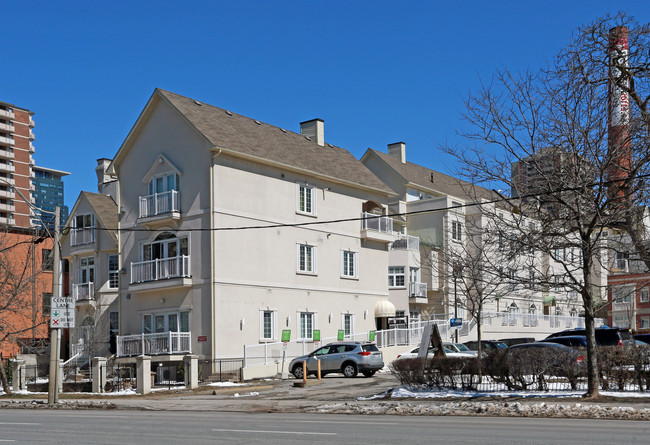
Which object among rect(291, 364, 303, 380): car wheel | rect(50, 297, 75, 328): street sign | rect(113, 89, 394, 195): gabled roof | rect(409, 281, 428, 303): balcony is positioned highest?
rect(113, 89, 394, 195): gabled roof

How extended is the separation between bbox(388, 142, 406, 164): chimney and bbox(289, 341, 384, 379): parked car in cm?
3076

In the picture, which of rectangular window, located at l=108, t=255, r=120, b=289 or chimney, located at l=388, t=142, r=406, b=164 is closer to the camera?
rectangular window, located at l=108, t=255, r=120, b=289

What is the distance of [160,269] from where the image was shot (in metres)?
39.8

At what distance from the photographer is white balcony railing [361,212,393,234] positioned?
156ft

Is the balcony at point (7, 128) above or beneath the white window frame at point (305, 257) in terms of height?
above

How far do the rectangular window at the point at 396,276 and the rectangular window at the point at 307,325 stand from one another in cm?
1006

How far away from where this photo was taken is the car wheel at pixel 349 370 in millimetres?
33594

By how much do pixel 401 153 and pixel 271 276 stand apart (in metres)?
25.7

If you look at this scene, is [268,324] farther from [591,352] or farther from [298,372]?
[591,352]

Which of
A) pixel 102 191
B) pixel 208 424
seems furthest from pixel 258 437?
pixel 102 191

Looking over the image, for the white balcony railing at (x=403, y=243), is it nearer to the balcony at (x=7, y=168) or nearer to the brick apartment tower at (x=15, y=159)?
the brick apartment tower at (x=15, y=159)

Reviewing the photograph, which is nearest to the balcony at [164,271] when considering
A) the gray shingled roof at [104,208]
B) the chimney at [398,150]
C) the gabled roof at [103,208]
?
the gabled roof at [103,208]

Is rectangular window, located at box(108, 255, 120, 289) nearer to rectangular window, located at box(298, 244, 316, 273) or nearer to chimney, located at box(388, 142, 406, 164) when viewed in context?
rectangular window, located at box(298, 244, 316, 273)

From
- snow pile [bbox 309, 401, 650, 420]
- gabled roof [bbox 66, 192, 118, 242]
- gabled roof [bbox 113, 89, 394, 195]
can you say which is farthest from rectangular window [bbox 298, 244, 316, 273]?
snow pile [bbox 309, 401, 650, 420]
